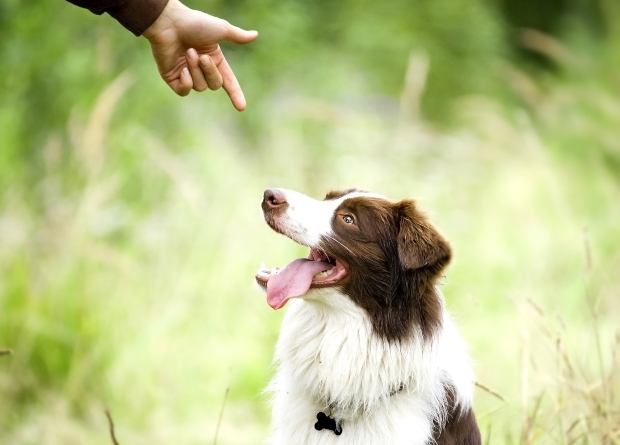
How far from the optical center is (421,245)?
3.67m

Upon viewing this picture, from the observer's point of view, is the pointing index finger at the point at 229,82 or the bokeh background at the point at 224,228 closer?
the pointing index finger at the point at 229,82

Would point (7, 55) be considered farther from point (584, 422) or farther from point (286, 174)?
point (584, 422)

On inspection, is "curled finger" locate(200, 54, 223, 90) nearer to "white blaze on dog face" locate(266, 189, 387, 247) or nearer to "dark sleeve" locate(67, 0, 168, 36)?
"dark sleeve" locate(67, 0, 168, 36)

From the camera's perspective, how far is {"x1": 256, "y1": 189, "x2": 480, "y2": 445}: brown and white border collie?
3.66m

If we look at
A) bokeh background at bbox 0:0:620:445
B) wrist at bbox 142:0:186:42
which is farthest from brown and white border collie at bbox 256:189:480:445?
wrist at bbox 142:0:186:42

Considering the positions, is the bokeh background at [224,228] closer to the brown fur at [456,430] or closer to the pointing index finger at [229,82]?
the brown fur at [456,430]

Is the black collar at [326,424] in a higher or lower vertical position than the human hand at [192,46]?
lower

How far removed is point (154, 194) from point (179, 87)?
3.39m

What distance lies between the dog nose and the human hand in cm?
40

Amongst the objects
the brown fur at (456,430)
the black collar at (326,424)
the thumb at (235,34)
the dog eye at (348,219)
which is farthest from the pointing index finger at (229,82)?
the brown fur at (456,430)

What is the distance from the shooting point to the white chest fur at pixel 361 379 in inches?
144

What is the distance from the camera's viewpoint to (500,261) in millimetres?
8273

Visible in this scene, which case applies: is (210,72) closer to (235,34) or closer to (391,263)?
(235,34)

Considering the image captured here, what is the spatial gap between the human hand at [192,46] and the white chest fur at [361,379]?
102 centimetres
